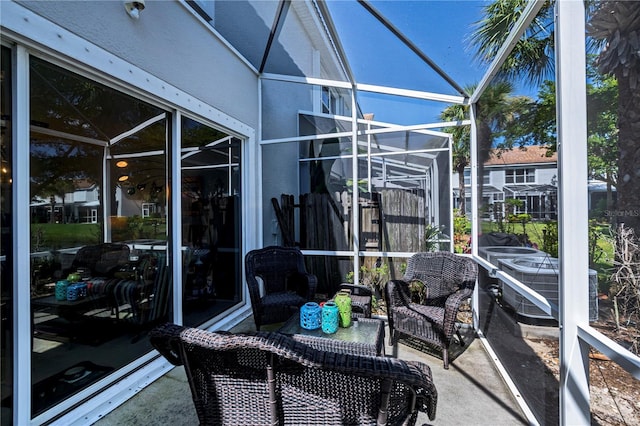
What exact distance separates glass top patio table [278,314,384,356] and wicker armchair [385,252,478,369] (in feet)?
1.88

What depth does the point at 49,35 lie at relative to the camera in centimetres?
190

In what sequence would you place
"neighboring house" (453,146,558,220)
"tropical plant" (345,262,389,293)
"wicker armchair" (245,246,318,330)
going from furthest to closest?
"tropical plant" (345,262,389,293) < "wicker armchair" (245,246,318,330) < "neighboring house" (453,146,558,220)

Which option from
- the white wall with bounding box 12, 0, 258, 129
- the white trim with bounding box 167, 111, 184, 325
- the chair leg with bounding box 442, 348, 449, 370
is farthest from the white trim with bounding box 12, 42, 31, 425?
the chair leg with bounding box 442, 348, 449, 370

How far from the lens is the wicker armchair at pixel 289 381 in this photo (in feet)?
3.68

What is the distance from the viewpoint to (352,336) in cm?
233

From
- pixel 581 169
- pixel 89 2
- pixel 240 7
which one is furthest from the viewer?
pixel 240 7

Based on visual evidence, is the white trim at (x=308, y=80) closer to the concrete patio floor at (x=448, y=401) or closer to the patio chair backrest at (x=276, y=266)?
the patio chair backrest at (x=276, y=266)

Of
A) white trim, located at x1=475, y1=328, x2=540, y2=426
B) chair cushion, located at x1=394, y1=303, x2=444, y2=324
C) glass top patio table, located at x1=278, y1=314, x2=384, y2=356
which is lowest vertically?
white trim, located at x1=475, y1=328, x2=540, y2=426

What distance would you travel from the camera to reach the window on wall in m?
2.09

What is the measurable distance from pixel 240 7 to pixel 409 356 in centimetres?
533

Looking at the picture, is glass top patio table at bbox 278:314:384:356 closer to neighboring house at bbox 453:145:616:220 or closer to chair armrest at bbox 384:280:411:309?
chair armrest at bbox 384:280:411:309

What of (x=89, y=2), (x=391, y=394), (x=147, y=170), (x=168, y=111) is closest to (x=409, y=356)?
(x=391, y=394)

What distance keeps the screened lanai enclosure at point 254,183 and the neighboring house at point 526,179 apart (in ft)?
0.07

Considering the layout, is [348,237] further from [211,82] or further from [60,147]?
[60,147]
